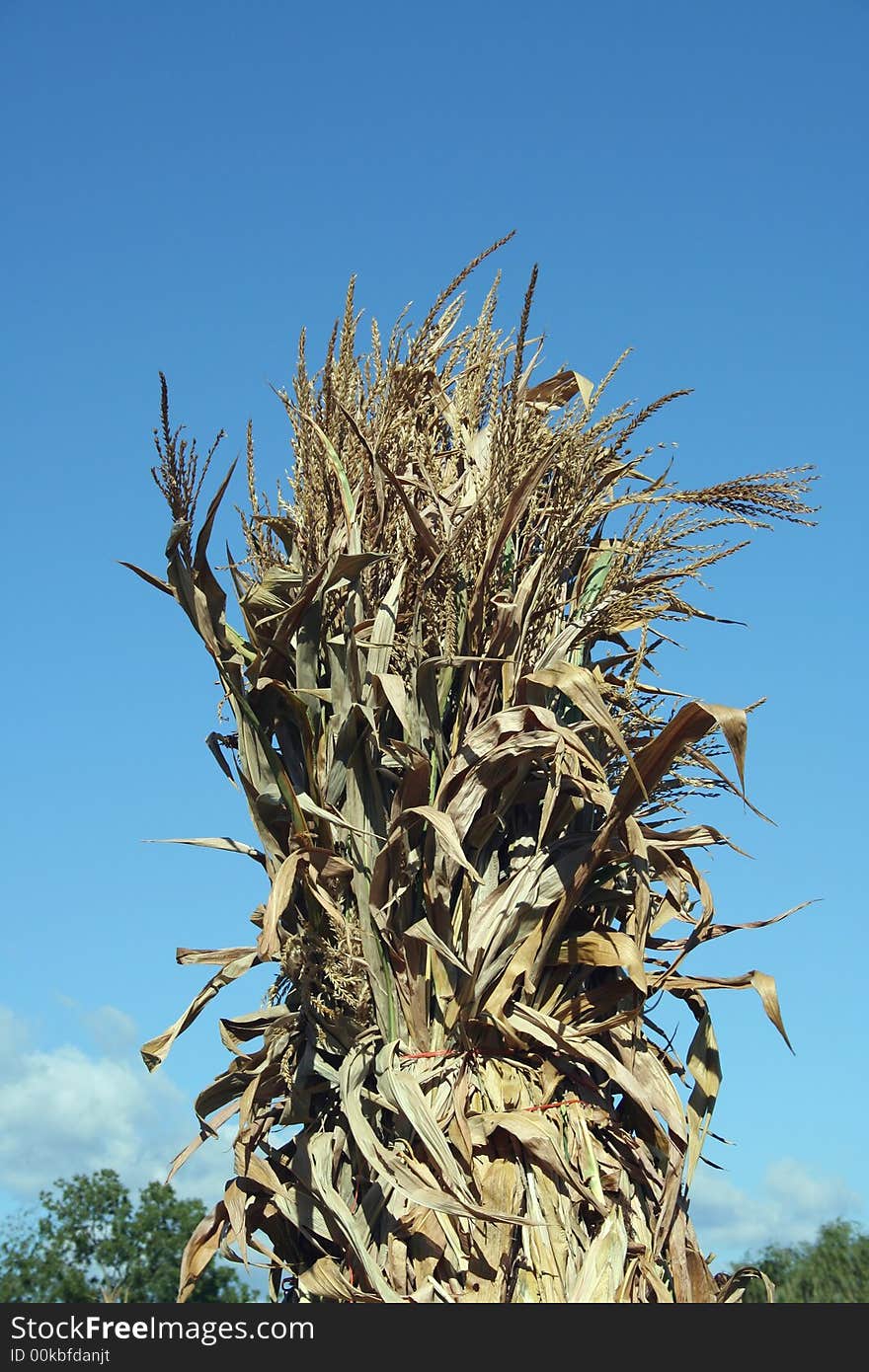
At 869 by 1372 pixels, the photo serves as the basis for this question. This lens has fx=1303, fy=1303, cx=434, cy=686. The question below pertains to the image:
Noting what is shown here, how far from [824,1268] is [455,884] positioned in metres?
21.3

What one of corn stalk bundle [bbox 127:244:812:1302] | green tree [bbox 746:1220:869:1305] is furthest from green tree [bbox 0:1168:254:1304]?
corn stalk bundle [bbox 127:244:812:1302]

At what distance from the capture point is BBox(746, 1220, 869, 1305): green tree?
66.3 ft

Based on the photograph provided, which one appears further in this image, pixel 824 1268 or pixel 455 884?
pixel 824 1268

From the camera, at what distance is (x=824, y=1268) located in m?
21.6

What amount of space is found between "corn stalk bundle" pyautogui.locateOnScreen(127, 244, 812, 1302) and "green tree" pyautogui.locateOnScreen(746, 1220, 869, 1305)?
17.1 metres

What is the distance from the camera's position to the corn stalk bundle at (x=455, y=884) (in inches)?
125

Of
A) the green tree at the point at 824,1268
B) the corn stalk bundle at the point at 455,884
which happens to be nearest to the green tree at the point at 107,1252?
the green tree at the point at 824,1268

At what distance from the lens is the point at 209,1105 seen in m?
3.53

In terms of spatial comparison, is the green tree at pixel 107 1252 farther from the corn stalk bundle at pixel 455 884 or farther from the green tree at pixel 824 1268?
the corn stalk bundle at pixel 455 884

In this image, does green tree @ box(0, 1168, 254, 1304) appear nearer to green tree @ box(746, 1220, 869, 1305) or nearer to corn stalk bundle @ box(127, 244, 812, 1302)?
green tree @ box(746, 1220, 869, 1305)

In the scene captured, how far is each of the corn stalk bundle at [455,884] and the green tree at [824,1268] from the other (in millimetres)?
17128

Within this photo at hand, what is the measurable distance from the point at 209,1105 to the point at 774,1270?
23.9m

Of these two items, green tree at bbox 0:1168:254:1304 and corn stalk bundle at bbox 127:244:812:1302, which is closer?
corn stalk bundle at bbox 127:244:812:1302

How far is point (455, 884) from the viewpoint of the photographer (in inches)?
137
